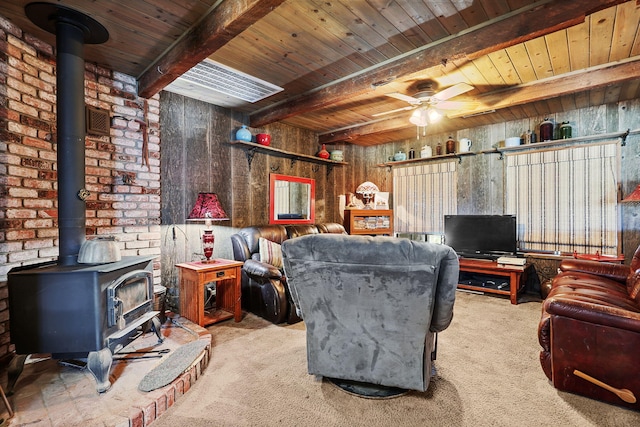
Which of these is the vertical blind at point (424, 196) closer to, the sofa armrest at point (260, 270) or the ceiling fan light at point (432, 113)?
the ceiling fan light at point (432, 113)

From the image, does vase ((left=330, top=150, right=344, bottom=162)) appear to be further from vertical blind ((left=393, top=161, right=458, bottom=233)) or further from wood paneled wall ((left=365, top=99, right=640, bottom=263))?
vertical blind ((left=393, top=161, right=458, bottom=233))

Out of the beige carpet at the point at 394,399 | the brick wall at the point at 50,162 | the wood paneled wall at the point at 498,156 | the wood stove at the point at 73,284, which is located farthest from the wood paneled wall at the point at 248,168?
the beige carpet at the point at 394,399

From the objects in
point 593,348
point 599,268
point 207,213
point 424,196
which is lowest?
point 593,348

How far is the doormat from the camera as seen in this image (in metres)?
1.82

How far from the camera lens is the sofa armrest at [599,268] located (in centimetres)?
297

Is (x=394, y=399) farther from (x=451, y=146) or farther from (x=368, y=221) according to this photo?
(x=451, y=146)

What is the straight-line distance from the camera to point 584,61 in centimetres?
274

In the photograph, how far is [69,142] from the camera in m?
2.00

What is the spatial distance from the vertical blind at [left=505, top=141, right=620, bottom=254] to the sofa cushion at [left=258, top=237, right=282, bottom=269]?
345 centimetres

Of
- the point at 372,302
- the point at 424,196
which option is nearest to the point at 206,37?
the point at 372,302

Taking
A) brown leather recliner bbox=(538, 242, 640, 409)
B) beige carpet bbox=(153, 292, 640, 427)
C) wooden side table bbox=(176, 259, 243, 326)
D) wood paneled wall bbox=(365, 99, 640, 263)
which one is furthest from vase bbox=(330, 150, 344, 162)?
brown leather recliner bbox=(538, 242, 640, 409)

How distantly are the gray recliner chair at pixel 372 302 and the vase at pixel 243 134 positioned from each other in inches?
98.6

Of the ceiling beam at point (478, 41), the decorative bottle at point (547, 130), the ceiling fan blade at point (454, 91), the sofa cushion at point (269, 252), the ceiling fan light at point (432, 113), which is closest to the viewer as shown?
the ceiling beam at point (478, 41)

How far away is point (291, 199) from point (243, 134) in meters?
1.28
